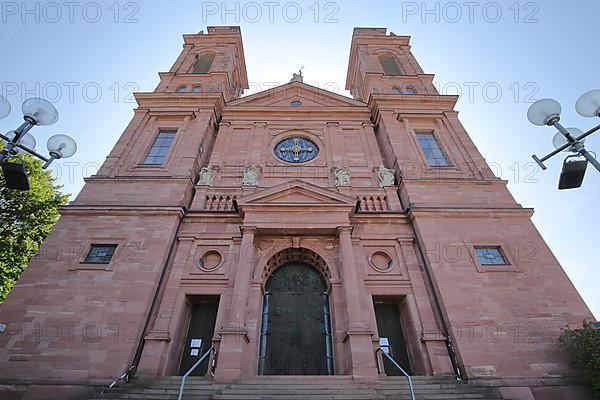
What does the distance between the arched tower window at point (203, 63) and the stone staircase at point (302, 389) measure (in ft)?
65.5

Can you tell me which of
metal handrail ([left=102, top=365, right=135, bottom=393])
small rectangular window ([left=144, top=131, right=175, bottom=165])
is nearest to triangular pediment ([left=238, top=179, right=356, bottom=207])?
small rectangular window ([left=144, top=131, right=175, bottom=165])

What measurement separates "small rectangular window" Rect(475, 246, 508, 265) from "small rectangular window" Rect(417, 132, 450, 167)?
494cm

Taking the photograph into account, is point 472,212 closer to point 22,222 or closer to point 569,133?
point 569,133

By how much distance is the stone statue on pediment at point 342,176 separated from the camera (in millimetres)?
15000

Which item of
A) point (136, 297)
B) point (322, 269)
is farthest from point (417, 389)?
point (136, 297)

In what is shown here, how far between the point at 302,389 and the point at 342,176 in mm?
9225

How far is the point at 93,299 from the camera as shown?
412 inches

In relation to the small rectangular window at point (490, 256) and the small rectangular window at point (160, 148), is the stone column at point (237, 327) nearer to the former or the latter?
the small rectangular window at point (160, 148)

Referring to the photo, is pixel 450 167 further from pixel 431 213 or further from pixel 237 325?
pixel 237 325

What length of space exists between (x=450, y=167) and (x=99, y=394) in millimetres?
15254

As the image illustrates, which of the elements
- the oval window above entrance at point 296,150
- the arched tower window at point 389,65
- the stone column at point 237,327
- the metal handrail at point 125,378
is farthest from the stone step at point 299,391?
the arched tower window at point 389,65

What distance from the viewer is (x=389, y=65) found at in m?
24.3

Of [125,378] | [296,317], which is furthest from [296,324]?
[125,378]

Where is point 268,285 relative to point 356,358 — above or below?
above
